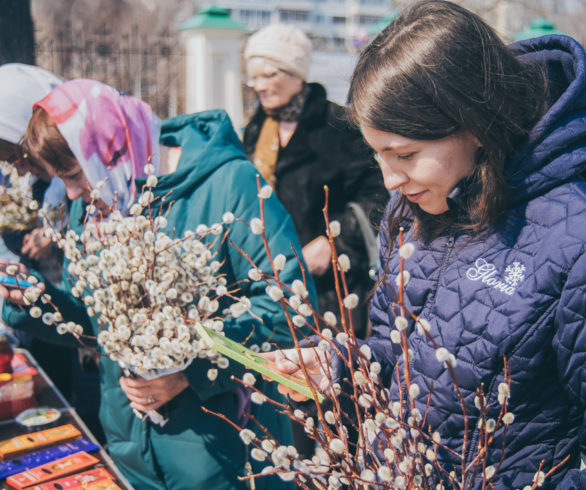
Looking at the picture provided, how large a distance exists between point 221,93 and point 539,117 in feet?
29.7

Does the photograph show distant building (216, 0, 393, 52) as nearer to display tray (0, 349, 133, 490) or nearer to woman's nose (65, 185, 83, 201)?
woman's nose (65, 185, 83, 201)

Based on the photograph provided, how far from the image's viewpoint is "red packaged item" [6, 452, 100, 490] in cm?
182

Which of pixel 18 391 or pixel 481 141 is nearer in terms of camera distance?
pixel 481 141

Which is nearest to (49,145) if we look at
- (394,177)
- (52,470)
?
(52,470)

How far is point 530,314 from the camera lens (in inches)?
48.8

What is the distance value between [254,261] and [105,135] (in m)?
0.71

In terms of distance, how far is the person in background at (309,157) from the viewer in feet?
11.4

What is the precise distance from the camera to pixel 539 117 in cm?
138

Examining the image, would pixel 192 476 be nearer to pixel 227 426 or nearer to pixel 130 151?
pixel 227 426

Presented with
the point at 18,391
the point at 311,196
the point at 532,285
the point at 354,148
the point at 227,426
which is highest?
the point at 532,285

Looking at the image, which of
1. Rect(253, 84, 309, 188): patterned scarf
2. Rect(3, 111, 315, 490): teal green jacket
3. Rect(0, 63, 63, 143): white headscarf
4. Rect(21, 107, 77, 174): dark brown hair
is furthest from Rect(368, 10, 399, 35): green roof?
Rect(0, 63, 63, 143): white headscarf

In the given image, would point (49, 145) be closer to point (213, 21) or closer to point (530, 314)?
point (530, 314)

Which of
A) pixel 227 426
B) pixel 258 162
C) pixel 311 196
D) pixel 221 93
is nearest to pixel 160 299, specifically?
pixel 227 426

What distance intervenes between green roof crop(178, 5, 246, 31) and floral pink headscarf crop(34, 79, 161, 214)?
7.93 m
